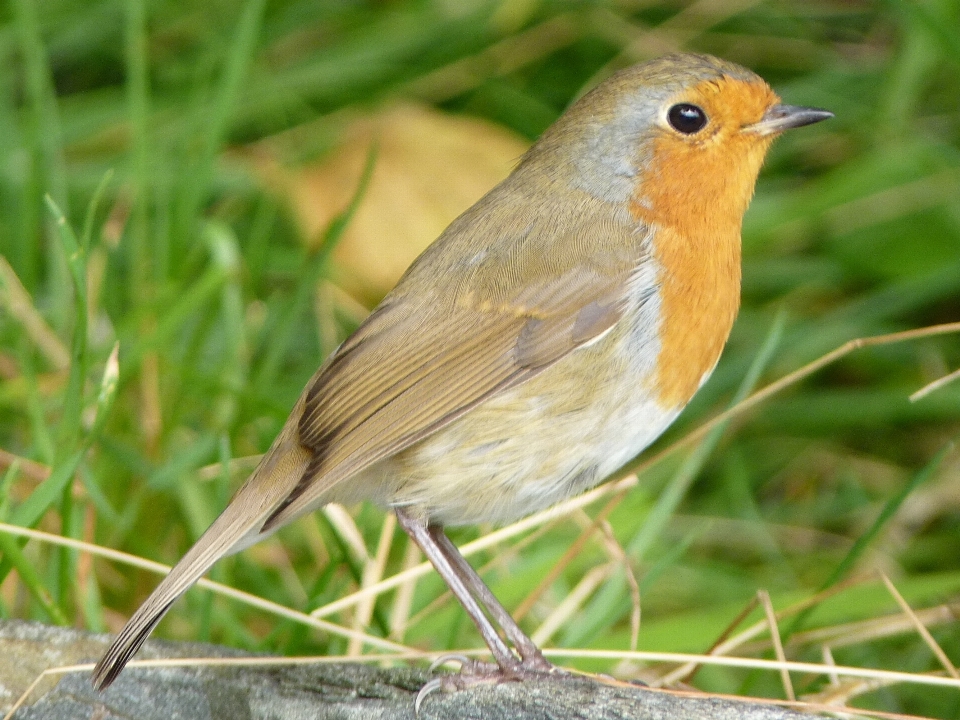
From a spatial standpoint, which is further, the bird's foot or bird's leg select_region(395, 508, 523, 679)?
bird's leg select_region(395, 508, 523, 679)

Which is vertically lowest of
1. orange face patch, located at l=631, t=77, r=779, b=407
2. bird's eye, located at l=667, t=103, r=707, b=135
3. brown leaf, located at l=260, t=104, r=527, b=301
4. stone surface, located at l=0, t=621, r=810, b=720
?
stone surface, located at l=0, t=621, r=810, b=720

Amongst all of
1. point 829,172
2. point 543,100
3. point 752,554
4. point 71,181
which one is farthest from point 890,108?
point 71,181

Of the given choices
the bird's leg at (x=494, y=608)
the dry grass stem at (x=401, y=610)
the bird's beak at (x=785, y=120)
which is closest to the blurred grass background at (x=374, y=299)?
the dry grass stem at (x=401, y=610)

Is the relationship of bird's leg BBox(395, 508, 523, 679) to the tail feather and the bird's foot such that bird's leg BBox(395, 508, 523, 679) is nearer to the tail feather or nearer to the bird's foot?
the bird's foot

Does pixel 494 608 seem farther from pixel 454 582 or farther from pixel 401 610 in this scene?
pixel 401 610

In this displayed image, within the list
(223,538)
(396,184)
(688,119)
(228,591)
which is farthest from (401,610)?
(396,184)

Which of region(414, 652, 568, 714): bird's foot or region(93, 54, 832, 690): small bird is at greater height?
region(93, 54, 832, 690): small bird

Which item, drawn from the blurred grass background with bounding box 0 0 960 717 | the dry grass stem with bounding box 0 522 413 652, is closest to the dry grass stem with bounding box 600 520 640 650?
the blurred grass background with bounding box 0 0 960 717
